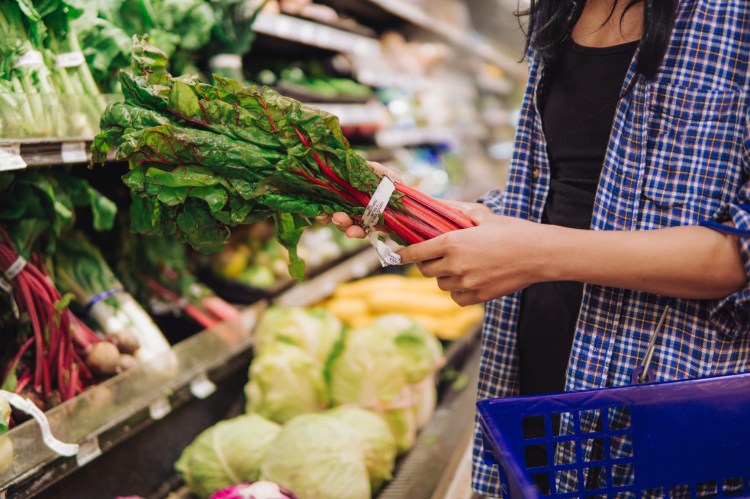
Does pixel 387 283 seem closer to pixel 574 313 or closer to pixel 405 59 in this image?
pixel 574 313

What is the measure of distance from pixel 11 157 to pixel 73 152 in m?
0.19

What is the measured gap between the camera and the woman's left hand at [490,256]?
1.16 metres

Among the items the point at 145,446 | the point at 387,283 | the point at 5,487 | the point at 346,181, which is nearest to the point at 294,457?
the point at 145,446

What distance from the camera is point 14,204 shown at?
1724 mm

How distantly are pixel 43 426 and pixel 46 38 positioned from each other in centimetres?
107

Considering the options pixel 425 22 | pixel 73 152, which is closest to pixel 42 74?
pixel 73 152

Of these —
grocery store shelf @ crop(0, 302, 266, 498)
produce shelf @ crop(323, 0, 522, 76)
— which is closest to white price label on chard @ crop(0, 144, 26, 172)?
grocery store shelf @ crop(0, 302, 266, 498)

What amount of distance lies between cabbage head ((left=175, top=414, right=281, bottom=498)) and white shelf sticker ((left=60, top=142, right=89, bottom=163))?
897mm

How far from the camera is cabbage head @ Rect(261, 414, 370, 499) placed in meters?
1.71

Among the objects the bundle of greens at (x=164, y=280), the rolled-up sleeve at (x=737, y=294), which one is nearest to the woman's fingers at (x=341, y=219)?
the rolled-up sleeve at (x=737, y=294)

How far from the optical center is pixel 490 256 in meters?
1.16

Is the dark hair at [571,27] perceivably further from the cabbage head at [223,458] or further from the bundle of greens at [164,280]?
the bundle of greens at [164,280]

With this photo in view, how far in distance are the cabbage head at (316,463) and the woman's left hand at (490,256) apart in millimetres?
779

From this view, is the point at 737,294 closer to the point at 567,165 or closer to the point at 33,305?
the point at 567,165
